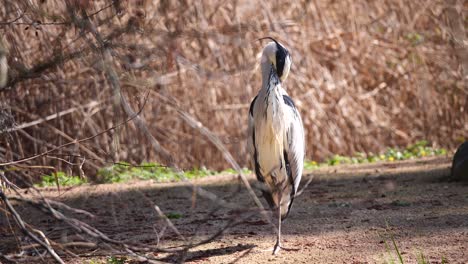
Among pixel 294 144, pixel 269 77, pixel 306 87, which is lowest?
pixel 306 87

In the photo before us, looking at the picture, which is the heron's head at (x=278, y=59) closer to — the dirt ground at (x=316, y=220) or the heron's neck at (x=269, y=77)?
the heron's neck at (x=269, y=77)

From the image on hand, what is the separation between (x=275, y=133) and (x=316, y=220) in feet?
2.98

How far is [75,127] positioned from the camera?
820cm

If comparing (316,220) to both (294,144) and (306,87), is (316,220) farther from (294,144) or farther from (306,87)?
(306,87)

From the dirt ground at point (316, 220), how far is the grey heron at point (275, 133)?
327 millimetres

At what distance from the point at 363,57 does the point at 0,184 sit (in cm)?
705

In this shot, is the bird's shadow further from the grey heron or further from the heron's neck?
the heron's neck

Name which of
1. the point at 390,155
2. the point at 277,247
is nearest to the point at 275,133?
the point at 277,247

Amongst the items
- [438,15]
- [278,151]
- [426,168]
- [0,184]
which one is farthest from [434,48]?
[0,184]

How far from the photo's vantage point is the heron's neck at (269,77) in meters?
4.89

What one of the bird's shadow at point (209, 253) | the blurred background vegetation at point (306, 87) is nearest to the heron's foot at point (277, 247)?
the bird's shadow at point (209, 253)

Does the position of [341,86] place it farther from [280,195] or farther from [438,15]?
[280,195]

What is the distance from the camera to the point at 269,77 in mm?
4914

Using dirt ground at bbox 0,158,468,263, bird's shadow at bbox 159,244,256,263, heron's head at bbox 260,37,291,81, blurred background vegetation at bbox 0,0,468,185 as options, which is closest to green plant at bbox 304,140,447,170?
blurred background vegetation at bbox 0,0,468,185
